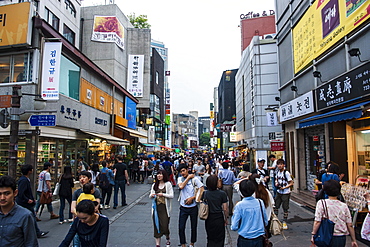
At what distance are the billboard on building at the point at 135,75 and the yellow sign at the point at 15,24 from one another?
15594mm

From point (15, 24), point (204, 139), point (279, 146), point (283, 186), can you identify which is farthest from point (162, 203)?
point (204, 139)

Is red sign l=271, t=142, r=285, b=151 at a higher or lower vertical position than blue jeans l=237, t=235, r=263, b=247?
higher

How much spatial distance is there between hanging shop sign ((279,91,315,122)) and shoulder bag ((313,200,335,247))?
761 centimetres

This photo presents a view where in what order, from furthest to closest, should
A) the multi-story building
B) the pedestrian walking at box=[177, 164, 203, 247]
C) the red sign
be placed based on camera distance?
1. the red sign
2. the multi-story building
3. the pedestrian walking at box=[177, 164, 203, 247]

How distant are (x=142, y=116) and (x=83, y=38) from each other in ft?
43.1

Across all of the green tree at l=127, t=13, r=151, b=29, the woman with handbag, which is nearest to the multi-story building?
the woman with handbag

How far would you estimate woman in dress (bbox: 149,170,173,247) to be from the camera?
541 centimetres

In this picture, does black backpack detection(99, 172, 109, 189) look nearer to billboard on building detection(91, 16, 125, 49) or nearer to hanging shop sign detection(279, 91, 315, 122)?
hanging shop sign detection(279, 91, 315, 122)

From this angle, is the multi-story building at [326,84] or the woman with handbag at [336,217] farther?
the multi-story building at [326,84]

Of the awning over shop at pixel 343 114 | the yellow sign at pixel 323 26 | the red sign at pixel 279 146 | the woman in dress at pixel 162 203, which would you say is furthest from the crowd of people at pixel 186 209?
the red sign at pixel 279 146

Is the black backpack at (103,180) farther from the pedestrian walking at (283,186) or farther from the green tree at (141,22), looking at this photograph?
the green tree at (141,22)

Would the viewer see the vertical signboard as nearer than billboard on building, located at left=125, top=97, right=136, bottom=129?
Yes

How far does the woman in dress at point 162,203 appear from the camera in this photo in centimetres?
541

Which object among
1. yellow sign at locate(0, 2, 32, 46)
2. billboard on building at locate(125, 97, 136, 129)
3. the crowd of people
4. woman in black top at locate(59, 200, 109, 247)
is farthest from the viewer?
billboard on building at locate(125, 97, 136, 129)
